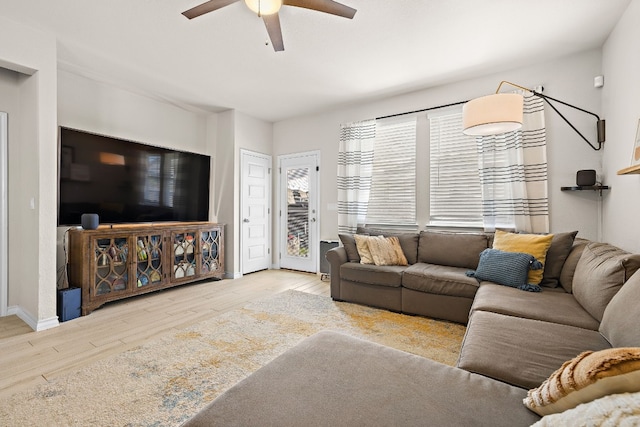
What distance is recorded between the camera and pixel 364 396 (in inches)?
38.3

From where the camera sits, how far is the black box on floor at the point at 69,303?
2.87 metres

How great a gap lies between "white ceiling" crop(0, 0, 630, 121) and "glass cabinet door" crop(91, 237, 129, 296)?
197 cm

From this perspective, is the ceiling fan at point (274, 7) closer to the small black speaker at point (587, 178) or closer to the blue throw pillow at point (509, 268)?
the blue throw pillow at point (509, 268)

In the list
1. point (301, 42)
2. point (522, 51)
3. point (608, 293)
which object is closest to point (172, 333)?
point (301, 42)

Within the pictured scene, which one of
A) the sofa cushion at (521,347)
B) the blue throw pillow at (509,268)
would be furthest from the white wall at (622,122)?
the sofa cushion at (521,347)

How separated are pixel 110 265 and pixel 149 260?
1.41 feet

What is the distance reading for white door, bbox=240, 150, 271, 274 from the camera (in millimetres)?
4859

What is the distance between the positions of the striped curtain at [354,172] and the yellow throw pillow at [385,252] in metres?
0.85

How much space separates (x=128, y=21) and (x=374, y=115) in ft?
10.0

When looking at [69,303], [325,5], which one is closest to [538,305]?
[325,5]

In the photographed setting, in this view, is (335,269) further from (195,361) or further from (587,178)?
(587,178)

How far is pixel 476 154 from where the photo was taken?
359 cm

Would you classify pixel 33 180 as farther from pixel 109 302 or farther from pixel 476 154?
pixel 476 154

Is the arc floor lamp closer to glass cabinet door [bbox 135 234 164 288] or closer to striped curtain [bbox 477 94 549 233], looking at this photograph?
striped curtain [bbox 477 94 549 233]
